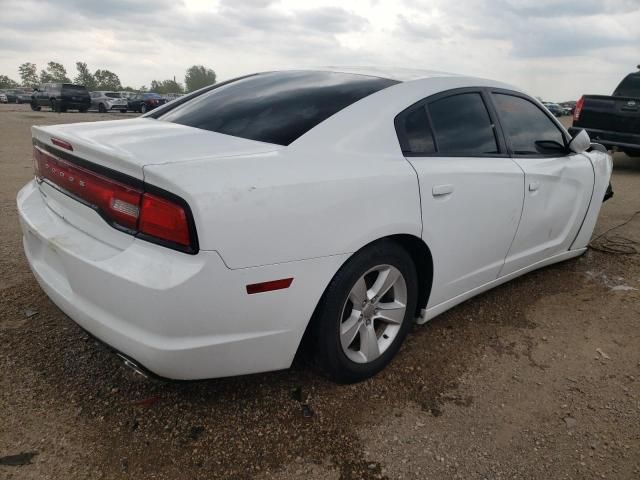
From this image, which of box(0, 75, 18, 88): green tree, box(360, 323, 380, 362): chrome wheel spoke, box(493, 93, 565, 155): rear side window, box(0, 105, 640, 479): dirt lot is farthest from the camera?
box(0, 75, 18, 88): green tree

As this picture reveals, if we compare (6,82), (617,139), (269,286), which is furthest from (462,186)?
(6,82)

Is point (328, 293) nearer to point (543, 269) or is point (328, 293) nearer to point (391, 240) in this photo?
point (391, 240)

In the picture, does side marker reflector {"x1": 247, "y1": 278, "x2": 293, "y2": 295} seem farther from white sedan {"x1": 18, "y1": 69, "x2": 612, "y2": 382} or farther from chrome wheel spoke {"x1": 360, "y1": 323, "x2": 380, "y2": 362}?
chrome wheel spoke {"x1": 360, "y1": 323, "x2": 380, "y2": 362}

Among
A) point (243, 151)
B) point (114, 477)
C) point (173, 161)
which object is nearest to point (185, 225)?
point (173, 161)

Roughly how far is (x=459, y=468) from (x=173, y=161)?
1606mm

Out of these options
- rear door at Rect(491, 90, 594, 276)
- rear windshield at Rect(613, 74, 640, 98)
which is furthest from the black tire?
rear windshield at Rect(613, 74, 640, 98)

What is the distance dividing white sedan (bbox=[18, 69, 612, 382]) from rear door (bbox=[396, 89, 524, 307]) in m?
0.01

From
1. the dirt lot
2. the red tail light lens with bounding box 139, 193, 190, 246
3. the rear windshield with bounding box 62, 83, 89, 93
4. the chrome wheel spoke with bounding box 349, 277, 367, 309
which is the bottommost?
the rear windshield with bounding box 62, 83, 89, 93

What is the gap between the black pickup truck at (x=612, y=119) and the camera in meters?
7.64

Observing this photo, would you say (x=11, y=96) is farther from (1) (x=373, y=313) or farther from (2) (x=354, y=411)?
(2) (x=354, y=411)

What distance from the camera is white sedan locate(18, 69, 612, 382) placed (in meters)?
1.63

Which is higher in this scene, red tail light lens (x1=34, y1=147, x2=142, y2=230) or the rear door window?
the rear door window

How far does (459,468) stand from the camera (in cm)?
183

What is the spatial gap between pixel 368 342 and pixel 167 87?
4204 inches
